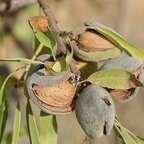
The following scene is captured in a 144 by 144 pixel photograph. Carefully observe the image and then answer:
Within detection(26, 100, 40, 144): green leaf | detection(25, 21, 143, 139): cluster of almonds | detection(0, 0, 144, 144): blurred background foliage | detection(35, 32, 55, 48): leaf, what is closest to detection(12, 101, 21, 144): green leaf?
detection(26, 100, 40, 144): green leaf

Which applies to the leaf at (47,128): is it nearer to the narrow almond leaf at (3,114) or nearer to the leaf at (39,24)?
the narrow almond leaf at (3,114)

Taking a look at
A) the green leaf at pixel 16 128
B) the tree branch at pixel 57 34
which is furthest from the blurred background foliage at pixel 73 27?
the green leaf at pixel 16 128

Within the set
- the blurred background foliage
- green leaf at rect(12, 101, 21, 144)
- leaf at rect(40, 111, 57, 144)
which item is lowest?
the blurred background foliage

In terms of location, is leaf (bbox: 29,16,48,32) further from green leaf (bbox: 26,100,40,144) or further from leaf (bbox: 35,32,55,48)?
green leaf (bbox: 26,100,40,144)

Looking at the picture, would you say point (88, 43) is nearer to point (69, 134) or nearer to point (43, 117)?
point (43, 117)

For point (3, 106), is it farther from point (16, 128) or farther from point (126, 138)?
point (126, 138)

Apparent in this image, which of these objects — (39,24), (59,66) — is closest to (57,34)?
(39,24)
